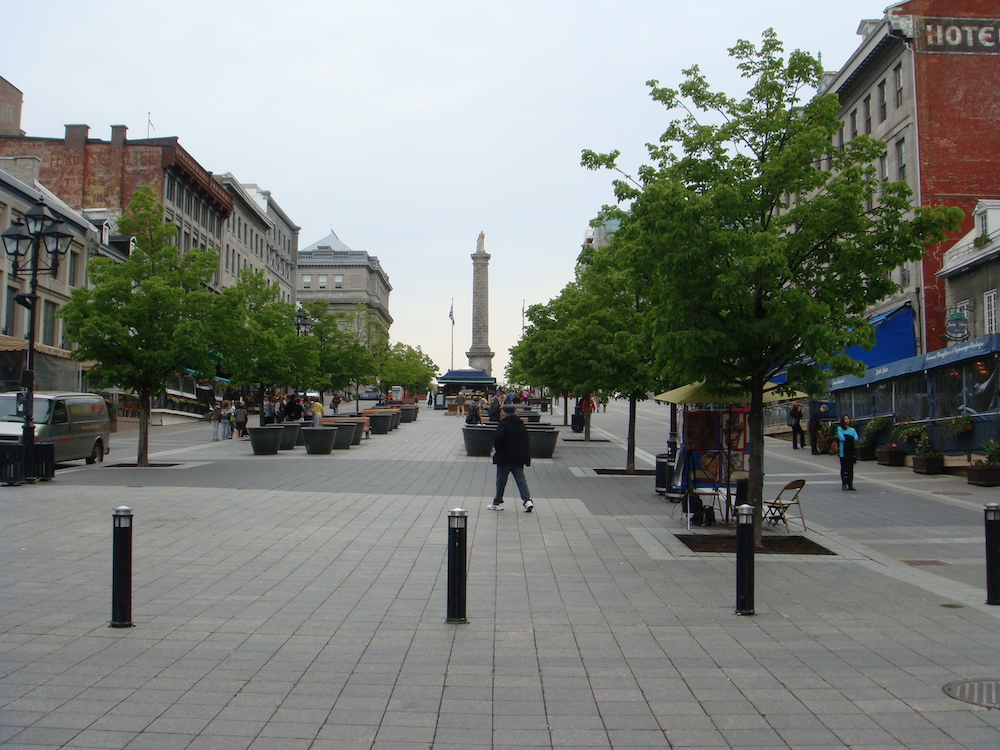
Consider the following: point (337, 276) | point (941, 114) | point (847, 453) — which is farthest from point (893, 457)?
point (337, 276)

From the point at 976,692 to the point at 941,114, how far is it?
33.0 metres

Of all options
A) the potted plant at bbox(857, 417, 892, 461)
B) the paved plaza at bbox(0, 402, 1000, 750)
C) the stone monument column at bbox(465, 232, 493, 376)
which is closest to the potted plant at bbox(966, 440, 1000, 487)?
the paved plaza at bbox(0, 402, 1000, 750)

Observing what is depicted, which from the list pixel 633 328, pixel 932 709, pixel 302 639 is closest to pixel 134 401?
pixel 633 328

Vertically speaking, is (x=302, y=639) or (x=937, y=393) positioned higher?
(x=937, y=393)

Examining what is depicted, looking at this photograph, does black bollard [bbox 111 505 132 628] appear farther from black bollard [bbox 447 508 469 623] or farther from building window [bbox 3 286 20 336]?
building window [bbox 3 286 20 336]

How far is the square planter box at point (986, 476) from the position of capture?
1902 centimetres

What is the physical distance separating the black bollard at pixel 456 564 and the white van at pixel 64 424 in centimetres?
1612

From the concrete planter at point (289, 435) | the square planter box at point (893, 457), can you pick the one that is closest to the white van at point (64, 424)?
the concrete planter at point (289, 435)

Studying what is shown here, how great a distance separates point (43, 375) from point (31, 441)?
21.0 meters

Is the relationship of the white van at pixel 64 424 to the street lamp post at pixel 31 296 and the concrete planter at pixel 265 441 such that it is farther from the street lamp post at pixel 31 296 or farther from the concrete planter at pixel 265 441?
the concrete planter at pixel 265 441

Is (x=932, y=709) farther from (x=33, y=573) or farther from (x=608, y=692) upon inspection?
(x=33, y=573)

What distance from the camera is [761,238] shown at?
1080 cm

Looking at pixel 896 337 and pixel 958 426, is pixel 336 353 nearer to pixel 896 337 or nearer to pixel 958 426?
pixel 896 337

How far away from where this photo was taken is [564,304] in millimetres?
28266
